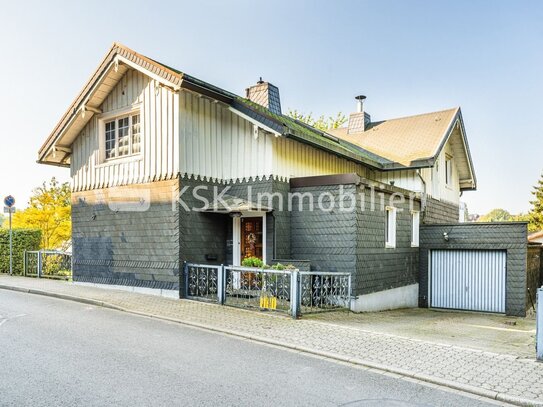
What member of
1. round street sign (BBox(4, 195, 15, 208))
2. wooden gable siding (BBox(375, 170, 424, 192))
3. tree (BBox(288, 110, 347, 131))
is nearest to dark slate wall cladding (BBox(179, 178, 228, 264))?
wooden gable siding (BBox(375, 170, 424, 192))

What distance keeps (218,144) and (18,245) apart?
32.5 ft

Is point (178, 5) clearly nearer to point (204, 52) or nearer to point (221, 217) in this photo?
point (204, 52)

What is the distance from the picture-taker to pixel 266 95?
60.0 feet

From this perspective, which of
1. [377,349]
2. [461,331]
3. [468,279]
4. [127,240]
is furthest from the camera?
[468,279]

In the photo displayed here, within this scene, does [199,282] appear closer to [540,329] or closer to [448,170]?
[540,329]

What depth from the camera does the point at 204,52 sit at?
17.2m

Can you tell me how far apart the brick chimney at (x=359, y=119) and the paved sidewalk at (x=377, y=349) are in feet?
49.7

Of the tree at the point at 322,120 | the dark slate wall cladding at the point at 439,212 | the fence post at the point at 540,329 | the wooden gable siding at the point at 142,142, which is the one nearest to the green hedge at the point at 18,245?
the wooden gable siding at the point at 142,142

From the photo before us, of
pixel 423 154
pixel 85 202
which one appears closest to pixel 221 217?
pixel 85 202

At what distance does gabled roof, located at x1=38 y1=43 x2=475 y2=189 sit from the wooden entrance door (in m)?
2.85

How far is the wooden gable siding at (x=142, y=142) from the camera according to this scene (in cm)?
1211

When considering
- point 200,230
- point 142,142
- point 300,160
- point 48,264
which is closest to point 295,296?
point 200,230

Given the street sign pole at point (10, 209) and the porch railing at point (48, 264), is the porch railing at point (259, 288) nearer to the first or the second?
the porch railing at point (48, 264)

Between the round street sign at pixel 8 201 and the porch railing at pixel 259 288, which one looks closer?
the porch railing at pixel 259 288
